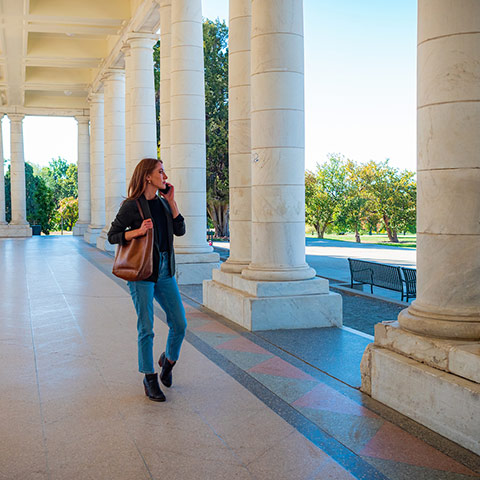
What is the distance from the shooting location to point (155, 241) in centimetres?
803

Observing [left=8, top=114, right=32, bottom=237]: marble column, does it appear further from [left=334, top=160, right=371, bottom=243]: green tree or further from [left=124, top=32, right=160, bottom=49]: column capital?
[left=334, top=160, right=371, bottom=243]: green tree

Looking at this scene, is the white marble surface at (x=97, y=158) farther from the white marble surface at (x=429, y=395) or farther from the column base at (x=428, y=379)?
the white marble surface at (x=429, y=395)

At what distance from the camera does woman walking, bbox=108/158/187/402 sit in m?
7.98

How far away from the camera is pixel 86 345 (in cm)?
1133

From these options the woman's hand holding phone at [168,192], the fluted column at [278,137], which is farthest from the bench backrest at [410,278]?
the woman's hand holding phone at [168,192]

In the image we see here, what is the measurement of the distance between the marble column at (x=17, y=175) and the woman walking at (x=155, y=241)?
4807 cm

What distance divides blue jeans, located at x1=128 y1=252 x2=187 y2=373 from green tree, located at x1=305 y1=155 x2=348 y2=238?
7849 centimetres

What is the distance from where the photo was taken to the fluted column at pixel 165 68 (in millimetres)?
21750

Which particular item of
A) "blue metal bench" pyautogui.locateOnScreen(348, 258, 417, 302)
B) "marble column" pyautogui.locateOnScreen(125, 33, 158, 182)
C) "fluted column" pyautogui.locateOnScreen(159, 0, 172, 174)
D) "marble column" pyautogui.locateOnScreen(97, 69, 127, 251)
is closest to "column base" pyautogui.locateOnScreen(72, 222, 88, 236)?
"marble column" pyautogui.locateOnScreen(97, 69, 127, 251)

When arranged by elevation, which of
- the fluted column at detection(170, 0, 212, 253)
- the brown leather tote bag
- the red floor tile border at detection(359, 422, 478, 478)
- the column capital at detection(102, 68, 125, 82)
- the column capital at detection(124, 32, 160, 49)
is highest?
the column capital at detection(102, 68, 125, 82)

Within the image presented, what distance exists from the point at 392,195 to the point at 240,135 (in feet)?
229

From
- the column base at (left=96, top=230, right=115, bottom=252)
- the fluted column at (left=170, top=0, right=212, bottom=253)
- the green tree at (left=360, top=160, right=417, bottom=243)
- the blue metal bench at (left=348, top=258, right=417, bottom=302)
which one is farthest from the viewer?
the green tree at (left=360, top=160, right=417, bottom=243)

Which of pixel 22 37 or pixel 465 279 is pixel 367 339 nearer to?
pixel 465 279

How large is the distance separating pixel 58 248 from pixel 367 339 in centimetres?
2919
